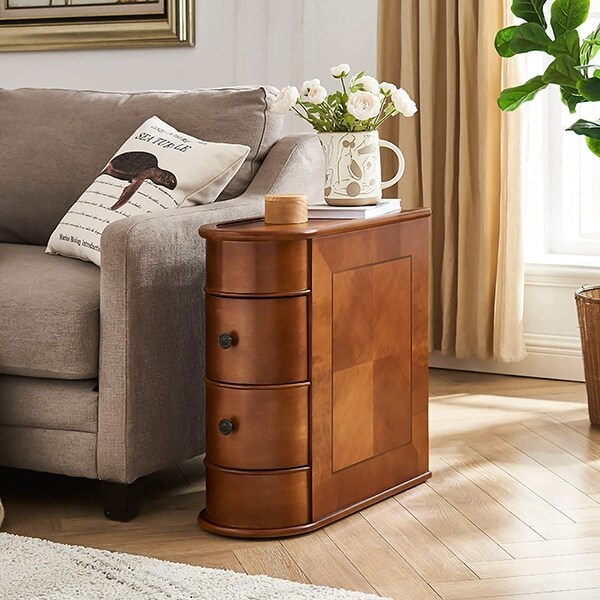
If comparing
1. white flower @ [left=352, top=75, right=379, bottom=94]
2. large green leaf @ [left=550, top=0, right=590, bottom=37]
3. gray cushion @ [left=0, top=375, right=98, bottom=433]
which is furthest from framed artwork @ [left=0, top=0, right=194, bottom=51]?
gray cushion @ [left=0, top=375, right=98, bottom=433]

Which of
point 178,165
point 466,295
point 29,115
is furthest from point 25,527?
point 466,295

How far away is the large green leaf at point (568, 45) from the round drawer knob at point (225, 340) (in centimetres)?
149

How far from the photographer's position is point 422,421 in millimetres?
2762

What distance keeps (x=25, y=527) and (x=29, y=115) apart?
4.31 ft

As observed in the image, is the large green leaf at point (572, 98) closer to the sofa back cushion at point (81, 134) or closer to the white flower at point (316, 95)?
the sofa back cushion at point (81, 134)

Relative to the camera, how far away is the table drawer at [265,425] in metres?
2.38

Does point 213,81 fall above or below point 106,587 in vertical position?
above

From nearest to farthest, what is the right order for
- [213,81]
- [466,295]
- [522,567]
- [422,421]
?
[522,567] → [422,421] → [466,295] → [213,81]

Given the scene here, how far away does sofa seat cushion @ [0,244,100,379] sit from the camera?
8.02 ft

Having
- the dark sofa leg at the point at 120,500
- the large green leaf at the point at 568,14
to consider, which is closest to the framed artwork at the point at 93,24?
the large green leaf at the point at 568,14

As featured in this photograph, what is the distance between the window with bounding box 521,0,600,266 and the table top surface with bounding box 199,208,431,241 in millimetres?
1540

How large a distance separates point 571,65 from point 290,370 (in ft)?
4.72

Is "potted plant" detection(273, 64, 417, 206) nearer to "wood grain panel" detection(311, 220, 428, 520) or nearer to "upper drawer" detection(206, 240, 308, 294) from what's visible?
"wood grain panel" detection(311, 220, 428, 520)

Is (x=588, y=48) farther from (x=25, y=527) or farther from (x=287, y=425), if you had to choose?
(x=25, y=527)
